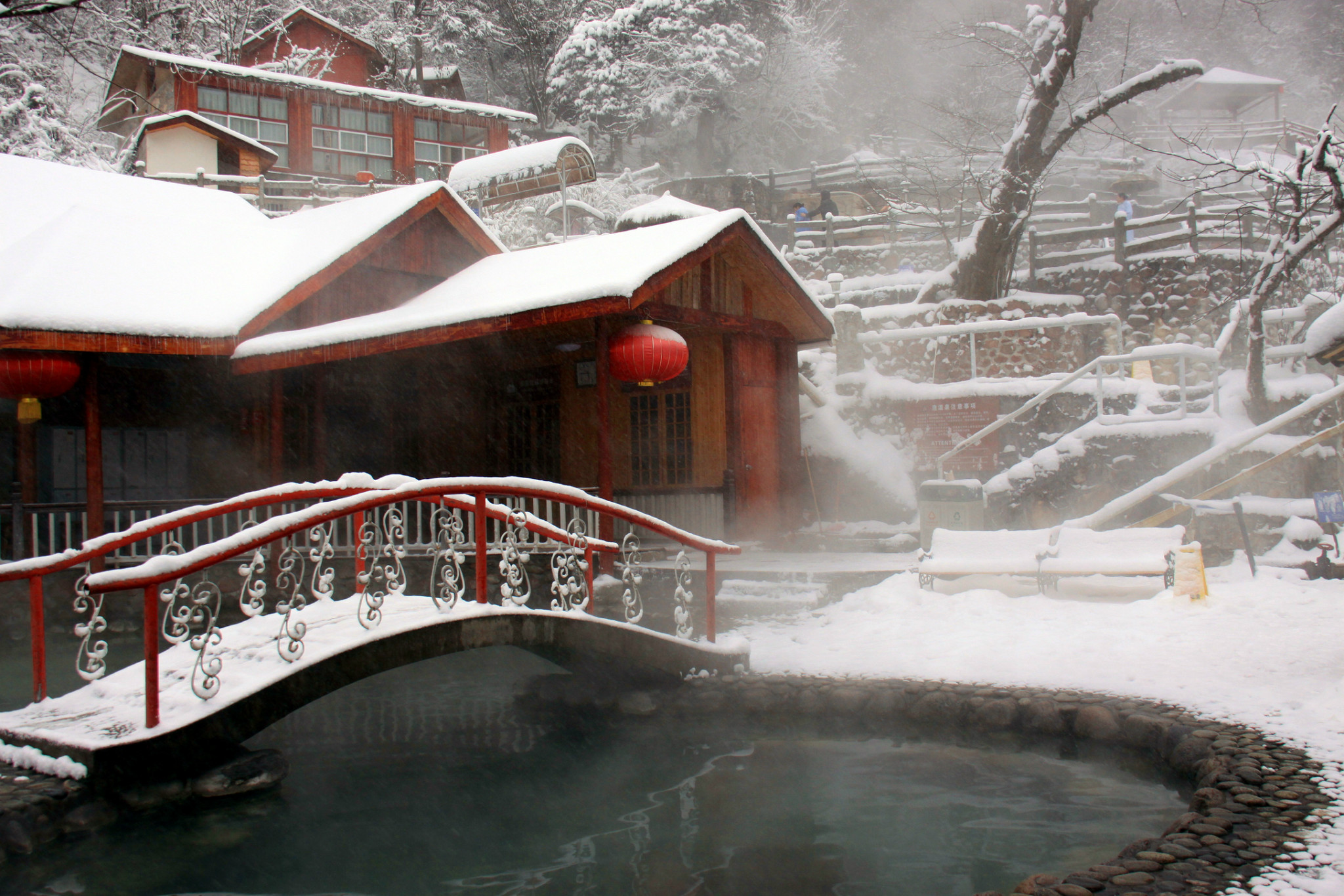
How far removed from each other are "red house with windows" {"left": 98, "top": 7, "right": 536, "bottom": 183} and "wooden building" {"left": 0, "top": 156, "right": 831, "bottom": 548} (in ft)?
34.9

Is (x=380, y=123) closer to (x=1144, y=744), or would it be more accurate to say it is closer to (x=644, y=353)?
(x=644, y=353)

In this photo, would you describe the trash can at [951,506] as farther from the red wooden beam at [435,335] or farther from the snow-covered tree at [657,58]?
the snow-covered tree at [657,58]

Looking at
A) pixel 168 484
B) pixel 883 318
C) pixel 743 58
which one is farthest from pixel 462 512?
pixel 743 58

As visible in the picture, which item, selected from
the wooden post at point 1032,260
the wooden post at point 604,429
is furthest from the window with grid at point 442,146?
the wooden post at point 604,429

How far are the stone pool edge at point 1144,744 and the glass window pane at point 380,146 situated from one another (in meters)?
22.8

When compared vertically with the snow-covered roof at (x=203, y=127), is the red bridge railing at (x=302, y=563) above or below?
below

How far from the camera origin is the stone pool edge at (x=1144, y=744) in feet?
14.0

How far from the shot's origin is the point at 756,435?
13406mm

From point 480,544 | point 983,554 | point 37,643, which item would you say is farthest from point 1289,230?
point 37,643

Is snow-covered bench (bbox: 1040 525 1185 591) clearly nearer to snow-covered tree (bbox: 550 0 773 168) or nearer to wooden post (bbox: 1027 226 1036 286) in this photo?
wooden post (bbox: 1027 226 1036 286)

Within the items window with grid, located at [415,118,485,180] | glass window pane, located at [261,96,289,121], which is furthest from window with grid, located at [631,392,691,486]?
glass window pane, located at [261,96,289,121]

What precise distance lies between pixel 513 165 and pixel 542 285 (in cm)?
1244

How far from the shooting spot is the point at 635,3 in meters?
32.8

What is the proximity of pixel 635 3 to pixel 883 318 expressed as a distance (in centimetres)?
2041
